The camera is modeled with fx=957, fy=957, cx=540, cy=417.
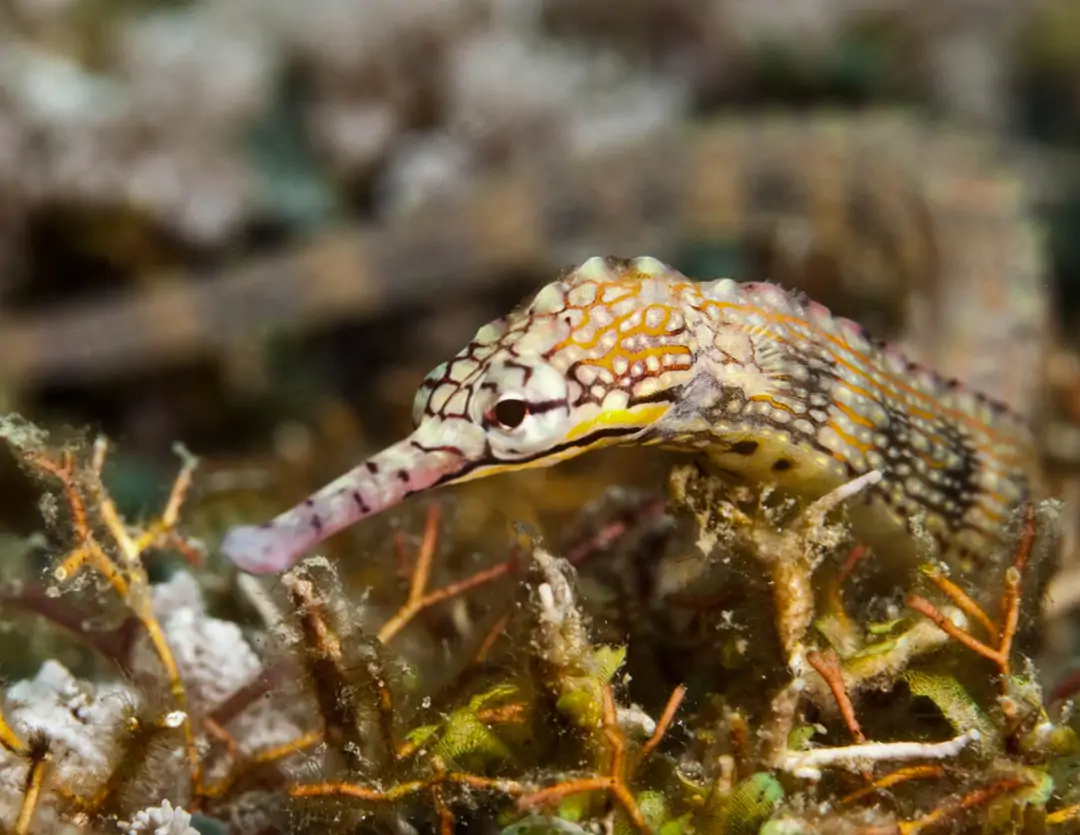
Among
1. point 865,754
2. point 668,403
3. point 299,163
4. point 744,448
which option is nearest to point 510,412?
point 668,403

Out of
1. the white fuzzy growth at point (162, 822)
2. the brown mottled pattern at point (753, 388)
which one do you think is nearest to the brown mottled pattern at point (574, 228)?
the brown mottled pattern at point (753, 388)

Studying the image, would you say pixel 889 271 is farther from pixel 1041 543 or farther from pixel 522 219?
pixel 1041 543

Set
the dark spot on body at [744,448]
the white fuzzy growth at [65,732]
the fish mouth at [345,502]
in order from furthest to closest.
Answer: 1. the dark spot on body at [744,448]
2. the white fuzzy growth at [65,732]
3. the fish mouth at [345,502]

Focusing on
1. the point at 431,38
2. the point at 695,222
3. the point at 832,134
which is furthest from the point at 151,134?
the point at 832,134

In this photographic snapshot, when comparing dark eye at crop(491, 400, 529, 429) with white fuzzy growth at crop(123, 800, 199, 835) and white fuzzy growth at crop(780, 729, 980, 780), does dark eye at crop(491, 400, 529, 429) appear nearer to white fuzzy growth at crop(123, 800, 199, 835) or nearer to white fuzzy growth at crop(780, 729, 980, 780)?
white fuzzy growth at crop(780, 729, 980, 780)

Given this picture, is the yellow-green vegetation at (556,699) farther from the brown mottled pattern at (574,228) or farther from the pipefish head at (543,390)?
the brown mottled pattern at (574,228)

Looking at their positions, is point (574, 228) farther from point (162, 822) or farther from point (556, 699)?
point (162, 822)
